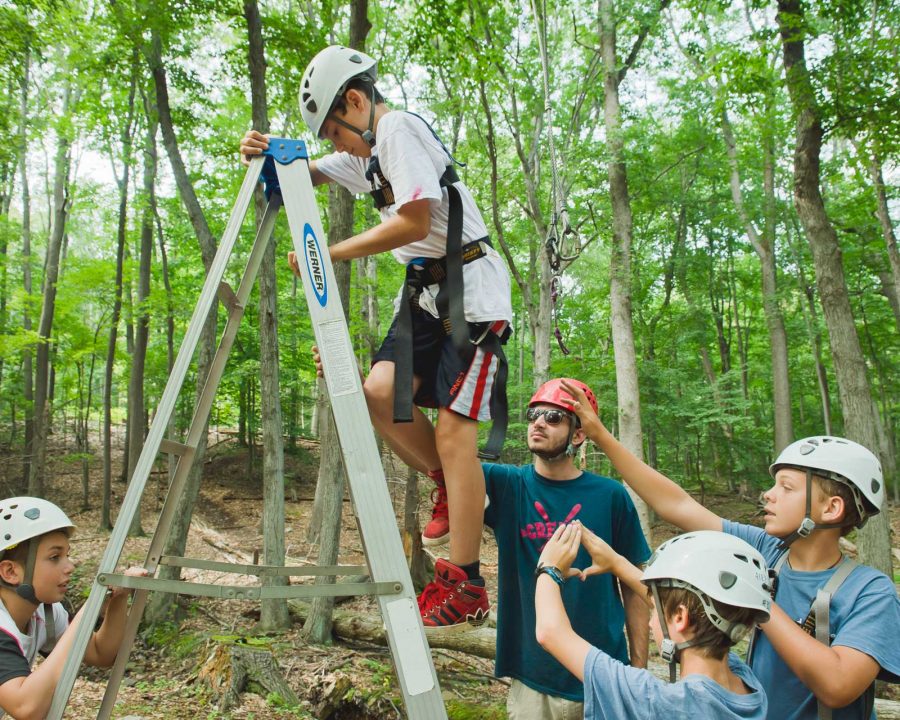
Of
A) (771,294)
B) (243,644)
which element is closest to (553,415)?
(243,644)

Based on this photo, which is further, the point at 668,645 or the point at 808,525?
the point at 808,525

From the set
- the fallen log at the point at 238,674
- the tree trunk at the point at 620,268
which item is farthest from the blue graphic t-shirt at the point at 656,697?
the tree trunk at the point at 620,268

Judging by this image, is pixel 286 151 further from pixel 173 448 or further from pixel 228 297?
pixel 173 448

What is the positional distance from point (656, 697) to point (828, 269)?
7.05 m

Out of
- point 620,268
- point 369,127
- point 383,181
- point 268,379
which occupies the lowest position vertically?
point 268,379

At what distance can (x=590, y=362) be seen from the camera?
1543cm

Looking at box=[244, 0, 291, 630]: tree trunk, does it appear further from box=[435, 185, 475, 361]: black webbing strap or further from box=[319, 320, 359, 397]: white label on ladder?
box=[319, 320, 359, 397]: white label on ladder

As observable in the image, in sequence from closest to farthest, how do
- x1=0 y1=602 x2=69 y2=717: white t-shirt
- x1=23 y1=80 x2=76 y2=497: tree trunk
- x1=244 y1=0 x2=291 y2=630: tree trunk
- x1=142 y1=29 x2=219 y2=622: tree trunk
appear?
x1=0 y1=602 x2=69 y2=717: white t-shirt, x1=244 y1=0 x2=291 y2=630: tree trunk, x1=142 y1=29 x2=219 y2=622: tree trunk, x1=23 y1=80 x2=76 y2=497: tree trunk

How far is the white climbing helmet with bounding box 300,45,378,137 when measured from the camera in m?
2.24

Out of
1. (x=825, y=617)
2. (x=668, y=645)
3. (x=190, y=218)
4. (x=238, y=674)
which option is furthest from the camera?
(x=190, y=218)

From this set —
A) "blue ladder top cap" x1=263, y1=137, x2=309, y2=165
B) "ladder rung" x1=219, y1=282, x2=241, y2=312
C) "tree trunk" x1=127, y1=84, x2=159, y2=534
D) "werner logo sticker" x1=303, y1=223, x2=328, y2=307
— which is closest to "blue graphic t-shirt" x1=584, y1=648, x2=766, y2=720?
"werner logo sticker" x1=303, y1=223, x2=328, y2=307

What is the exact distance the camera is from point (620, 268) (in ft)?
40.1

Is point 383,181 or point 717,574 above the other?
point 383,181

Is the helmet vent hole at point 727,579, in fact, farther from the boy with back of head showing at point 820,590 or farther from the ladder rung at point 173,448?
the ladder rung at point 173,448
